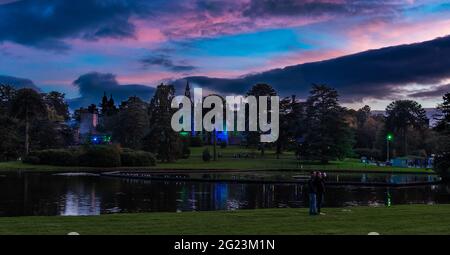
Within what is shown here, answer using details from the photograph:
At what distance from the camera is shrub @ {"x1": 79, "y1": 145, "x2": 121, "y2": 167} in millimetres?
84312

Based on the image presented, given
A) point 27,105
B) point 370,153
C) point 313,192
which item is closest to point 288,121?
point 370,153

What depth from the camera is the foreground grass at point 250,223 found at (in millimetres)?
17281

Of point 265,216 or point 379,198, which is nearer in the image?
point 265,216

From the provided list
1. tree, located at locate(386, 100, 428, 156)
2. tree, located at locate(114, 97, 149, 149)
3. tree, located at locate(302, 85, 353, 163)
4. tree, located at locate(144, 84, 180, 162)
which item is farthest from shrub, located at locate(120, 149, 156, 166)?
tree, located at locate(386, 100, 428, 156)

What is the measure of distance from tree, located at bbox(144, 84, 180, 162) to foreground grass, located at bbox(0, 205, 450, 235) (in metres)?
73.1

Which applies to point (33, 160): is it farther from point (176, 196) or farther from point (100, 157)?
point (176, 196)

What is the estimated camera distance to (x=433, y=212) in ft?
78.0

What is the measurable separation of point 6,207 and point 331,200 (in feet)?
71.0

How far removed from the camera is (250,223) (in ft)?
63.8

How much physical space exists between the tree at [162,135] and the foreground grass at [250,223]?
73.1 meters

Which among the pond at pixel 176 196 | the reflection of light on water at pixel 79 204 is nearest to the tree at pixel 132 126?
the pond at pixel 176 196

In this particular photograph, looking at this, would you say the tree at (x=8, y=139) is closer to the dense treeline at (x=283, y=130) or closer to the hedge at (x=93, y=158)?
the dense treeline at (x=283, y=130)

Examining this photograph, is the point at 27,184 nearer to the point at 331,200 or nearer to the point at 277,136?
the point at 331,200
